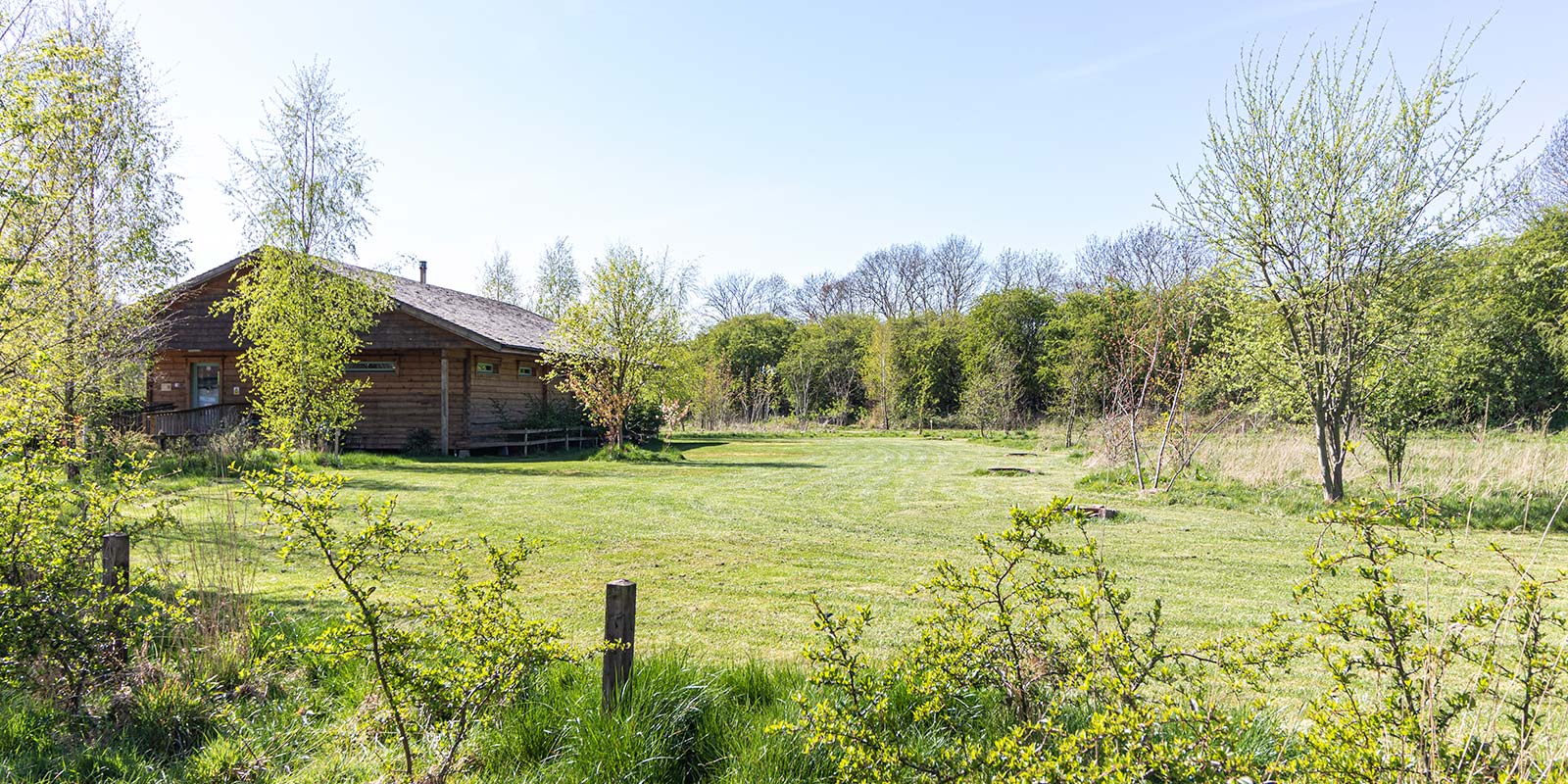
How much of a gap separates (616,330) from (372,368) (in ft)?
19.4

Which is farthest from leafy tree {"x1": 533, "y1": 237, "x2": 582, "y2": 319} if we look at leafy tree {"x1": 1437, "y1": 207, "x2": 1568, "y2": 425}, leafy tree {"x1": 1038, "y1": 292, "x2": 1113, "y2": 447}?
leafy tree {"x1": 1437, "y1": 207, "x2": 1568, "y2": 425}

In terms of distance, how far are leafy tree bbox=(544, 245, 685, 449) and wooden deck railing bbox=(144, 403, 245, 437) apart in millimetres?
6724

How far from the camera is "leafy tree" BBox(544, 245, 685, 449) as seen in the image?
19.5 m

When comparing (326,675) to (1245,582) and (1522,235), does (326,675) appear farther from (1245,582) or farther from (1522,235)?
(1522,235)

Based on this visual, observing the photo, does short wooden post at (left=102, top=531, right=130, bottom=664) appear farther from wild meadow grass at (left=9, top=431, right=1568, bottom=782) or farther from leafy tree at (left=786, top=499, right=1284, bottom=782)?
leafy tree at (left=786, top=499, right=1284, bottom=782)

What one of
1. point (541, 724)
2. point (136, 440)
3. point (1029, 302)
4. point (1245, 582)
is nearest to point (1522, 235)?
point (1029, 302)

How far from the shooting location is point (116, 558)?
4.01 meters

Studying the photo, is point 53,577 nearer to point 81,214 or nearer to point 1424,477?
point 81,214

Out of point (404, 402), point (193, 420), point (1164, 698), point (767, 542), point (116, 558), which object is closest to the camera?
point (1164, 698)

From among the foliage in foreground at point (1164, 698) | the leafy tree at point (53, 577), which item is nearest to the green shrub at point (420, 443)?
the leafy tree at point (53, 577)

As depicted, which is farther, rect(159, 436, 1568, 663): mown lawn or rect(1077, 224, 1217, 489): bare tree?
rect(1077, 224, 1217, 489): bare tree

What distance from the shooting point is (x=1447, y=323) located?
1087 centimetres

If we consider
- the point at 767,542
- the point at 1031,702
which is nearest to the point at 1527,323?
the point at 767,542

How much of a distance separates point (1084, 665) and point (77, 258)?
45.7 ft
